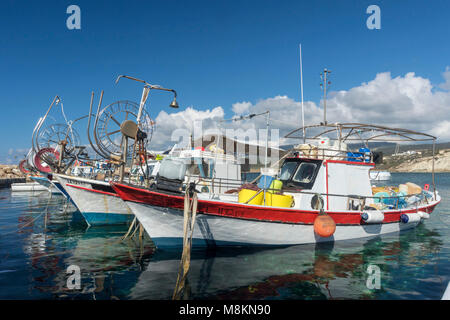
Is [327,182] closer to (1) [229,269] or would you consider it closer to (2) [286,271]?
(2) [286,271]

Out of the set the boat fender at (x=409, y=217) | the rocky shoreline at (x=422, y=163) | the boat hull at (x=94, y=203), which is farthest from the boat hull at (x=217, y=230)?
the rocky shoreline at (x=422, y=163)

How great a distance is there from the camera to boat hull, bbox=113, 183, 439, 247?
8.80 m

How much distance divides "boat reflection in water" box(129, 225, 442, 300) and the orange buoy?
82 centimetres

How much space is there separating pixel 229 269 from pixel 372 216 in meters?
6.07

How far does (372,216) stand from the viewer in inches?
428

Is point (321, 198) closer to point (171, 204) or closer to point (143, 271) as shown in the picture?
point (171, 204)

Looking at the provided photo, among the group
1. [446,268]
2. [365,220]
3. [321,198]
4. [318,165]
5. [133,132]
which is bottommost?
[446,268]

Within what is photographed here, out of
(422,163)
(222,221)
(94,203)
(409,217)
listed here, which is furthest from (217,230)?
(422,163)

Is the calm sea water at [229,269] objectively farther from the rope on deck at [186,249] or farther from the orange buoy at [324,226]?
the orange buoy at [324,226]

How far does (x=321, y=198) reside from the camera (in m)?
10.4

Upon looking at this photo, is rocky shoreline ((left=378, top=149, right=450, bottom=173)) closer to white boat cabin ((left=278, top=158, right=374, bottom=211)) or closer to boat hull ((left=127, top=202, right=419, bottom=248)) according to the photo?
white boat cabin ((left=278, top=158, right=374, bottom=211))

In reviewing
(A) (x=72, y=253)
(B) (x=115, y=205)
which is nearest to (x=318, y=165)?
(A) (x=72, y=253)
